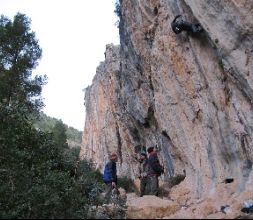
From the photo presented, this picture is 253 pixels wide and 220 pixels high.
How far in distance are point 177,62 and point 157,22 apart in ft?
10.4

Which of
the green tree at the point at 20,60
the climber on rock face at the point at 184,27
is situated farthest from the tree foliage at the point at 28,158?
the climber on rock face at the point at 184,27

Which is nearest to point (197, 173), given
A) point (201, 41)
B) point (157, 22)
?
point (201, 41)

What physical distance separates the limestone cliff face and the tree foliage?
4245mm

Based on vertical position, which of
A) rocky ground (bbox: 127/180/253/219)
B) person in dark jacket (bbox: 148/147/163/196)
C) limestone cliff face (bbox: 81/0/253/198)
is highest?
limestone cliff face (bbox: 81/0/253/198)

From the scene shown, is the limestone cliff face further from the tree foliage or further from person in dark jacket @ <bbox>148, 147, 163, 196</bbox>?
the tree foliage

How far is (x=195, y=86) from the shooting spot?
17.2 m

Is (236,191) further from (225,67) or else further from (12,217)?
(12,217)

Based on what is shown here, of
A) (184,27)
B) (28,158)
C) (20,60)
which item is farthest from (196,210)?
(20,60)

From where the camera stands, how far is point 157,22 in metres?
20.7

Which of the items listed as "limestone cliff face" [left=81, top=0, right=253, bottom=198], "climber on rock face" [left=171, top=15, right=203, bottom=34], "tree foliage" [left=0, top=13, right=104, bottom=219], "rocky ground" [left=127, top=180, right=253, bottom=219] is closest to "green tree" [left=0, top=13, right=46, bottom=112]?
"tree foliage" [left=0, top=13, right=104, bottom=219]

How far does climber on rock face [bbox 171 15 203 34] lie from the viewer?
16.8m

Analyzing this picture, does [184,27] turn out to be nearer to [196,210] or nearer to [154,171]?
[154,171]

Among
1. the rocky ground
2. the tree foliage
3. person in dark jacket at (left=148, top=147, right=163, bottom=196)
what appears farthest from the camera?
person in dark jacket at (left=148, top=147, right=163, bottom=196)

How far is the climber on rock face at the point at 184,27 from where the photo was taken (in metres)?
16.8
